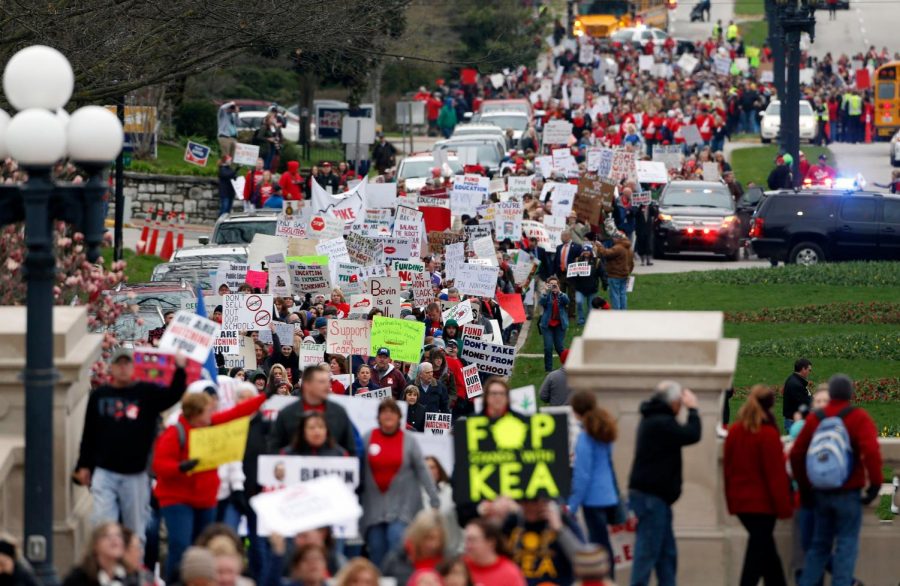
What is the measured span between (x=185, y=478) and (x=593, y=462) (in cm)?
249

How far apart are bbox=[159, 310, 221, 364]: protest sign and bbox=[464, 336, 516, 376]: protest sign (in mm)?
8602

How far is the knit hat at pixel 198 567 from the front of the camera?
33.0 ft

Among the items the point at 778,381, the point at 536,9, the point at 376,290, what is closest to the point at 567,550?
the point at 376,290

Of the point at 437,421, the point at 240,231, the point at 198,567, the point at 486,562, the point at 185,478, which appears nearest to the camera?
the point at 198,567

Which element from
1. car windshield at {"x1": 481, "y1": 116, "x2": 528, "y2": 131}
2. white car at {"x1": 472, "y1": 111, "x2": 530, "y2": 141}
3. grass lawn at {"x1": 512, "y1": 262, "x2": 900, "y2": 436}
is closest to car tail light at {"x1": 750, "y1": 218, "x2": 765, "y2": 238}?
grass lawn at {"x1": 512, "y1": 262, "x2": 900, "y2": 436}

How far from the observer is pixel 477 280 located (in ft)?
84.3

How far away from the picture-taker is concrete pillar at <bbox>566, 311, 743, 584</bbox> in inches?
508

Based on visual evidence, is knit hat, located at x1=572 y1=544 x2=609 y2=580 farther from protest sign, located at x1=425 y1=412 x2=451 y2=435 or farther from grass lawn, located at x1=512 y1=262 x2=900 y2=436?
grass lawn, located at x1=512 y1=262 x2=900 y2=436

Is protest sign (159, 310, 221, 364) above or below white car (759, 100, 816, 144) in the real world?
below

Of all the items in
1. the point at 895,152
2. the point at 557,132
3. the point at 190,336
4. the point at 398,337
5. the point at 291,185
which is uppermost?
the point at 557,132

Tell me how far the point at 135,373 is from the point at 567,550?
10.5 ft

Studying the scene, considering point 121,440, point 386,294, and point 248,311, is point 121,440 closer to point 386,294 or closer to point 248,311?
point 248,311

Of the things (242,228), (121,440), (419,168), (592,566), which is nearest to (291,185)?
(242,228)

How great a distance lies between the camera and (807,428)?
12719 millimetres
